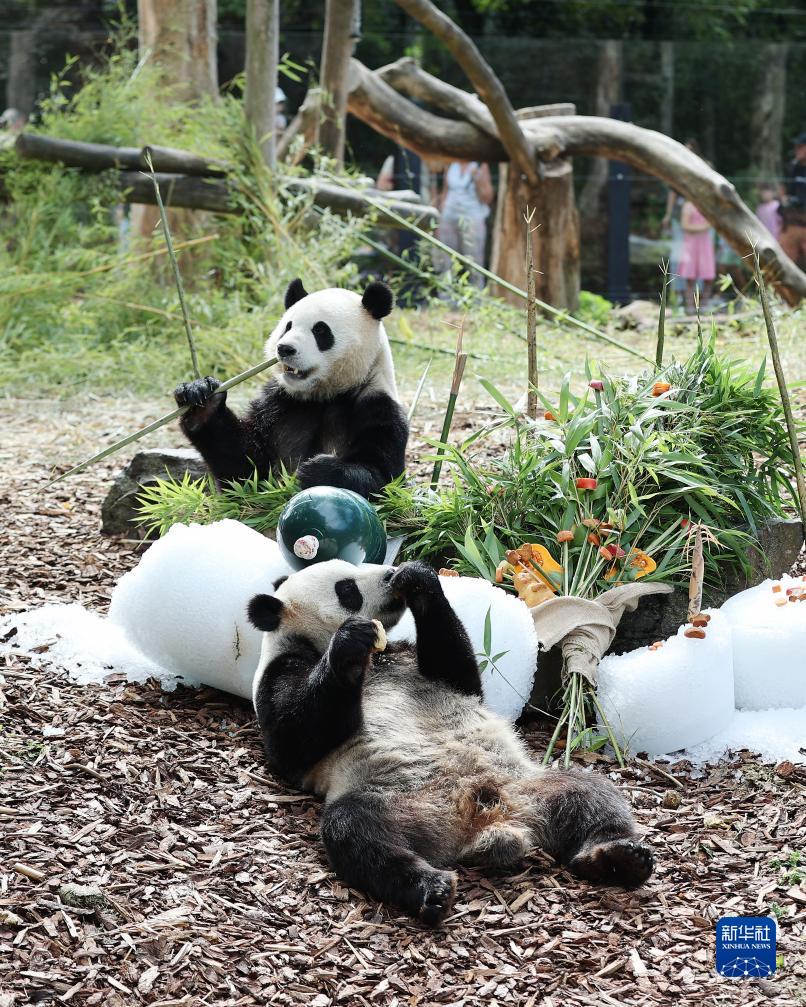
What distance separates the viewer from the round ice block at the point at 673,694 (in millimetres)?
3145

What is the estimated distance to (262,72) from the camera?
737 centimetres

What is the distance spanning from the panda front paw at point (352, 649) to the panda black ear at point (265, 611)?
1.02 ft

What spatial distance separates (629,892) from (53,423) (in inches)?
186

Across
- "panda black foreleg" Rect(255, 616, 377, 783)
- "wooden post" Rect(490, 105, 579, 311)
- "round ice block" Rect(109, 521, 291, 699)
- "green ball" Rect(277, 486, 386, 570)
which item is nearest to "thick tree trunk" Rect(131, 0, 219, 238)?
"wooden post" Rect(490, 105, 579, 311)

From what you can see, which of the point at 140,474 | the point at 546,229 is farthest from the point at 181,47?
the point at 140,474

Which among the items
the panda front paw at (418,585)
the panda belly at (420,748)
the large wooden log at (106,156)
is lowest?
the panda belly at (420,748)

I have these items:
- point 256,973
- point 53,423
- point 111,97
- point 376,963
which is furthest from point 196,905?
point 111,97

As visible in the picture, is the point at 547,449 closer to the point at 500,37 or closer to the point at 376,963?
the point at 376,963

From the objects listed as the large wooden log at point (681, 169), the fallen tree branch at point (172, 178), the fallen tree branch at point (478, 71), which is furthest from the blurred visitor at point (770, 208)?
the fallen tree branch at point (172, 178)

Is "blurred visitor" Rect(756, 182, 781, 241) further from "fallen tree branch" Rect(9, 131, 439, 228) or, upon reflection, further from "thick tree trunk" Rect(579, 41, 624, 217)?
"fallen tree branch" Rect(9, 131, 439, 228)

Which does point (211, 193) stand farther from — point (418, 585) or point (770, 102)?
point (770, 102)

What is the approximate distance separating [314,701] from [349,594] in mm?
372

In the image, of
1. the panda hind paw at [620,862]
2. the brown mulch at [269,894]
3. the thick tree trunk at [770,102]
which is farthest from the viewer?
the thick tree trunk at [770,102]

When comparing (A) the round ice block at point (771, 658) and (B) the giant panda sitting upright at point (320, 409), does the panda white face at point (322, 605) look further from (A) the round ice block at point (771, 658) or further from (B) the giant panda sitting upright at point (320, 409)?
(A) the round ice block at point (771, 658)
